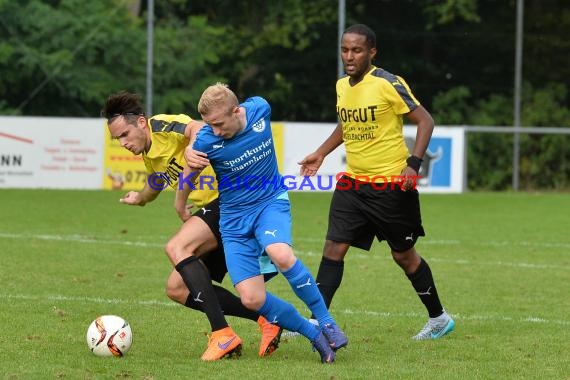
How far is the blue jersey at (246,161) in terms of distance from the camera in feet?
21.8

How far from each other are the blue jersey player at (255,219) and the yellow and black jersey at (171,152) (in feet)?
1.17

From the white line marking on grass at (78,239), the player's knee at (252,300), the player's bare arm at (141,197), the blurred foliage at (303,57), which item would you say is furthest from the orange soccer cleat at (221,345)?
the blurred foliage at (303,57)

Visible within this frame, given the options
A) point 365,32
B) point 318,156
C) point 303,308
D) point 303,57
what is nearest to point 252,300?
point 318,156

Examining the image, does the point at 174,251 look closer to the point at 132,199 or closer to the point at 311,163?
the point at 132,199

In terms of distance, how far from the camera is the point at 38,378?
609cm

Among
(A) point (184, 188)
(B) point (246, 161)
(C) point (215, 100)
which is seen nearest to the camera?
(C) point (215, 100)

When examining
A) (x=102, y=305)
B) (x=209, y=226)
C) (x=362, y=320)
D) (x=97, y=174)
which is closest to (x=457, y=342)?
(x=362, y=320)

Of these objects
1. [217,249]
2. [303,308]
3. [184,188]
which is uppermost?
[184,188]

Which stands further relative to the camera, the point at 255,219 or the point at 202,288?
the point at 202,288

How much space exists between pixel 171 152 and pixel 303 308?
229cm

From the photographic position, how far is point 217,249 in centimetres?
716

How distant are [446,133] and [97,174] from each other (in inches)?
253

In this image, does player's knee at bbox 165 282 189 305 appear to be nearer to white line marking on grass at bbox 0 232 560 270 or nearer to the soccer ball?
the soccer ball

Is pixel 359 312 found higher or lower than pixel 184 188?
lower
